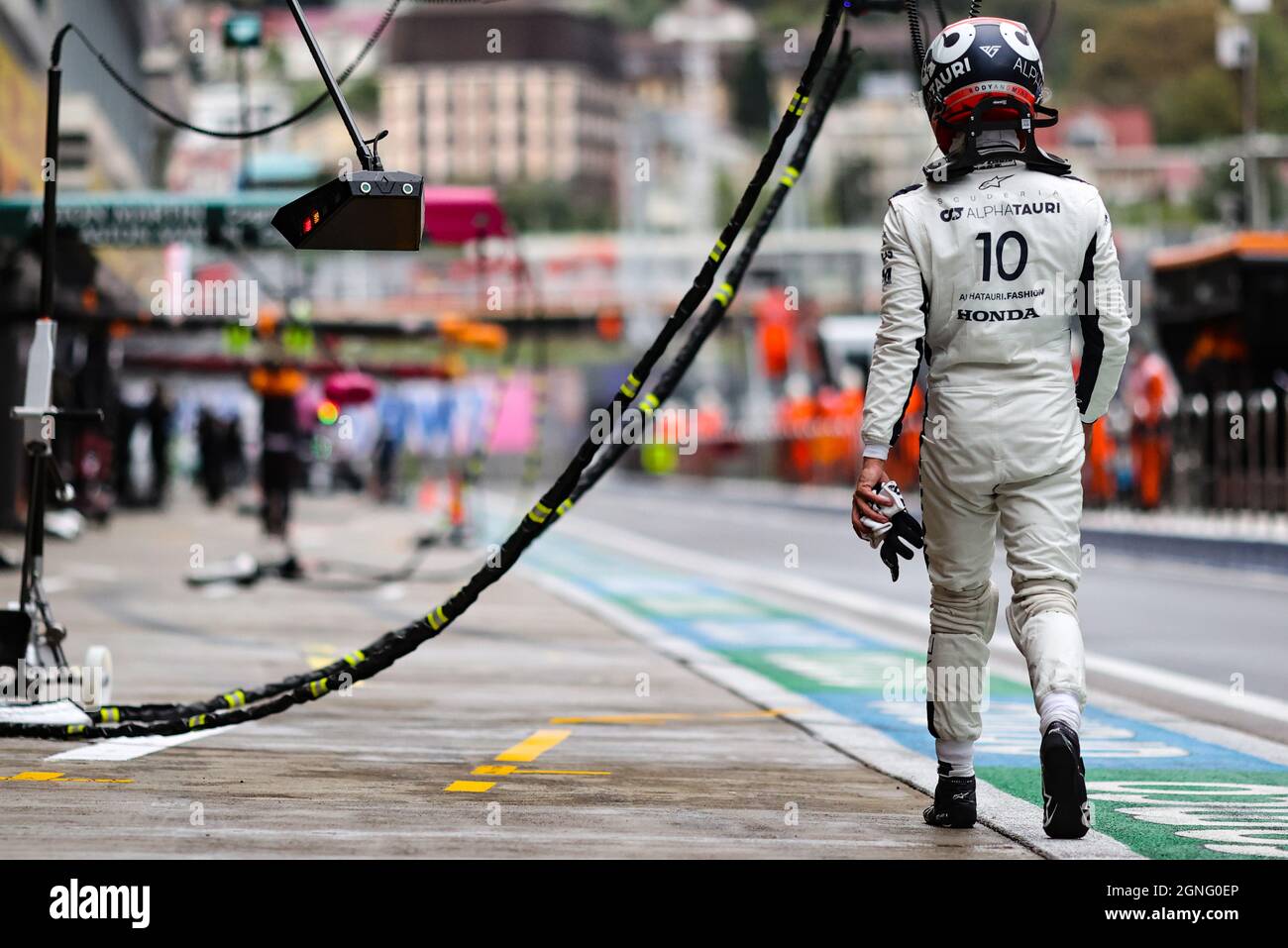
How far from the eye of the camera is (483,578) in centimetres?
699

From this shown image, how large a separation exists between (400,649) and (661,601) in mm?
9877

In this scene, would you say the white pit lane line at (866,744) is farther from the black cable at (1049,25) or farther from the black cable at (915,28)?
the black cable at (1049,25)

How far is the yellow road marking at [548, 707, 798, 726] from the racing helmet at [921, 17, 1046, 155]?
3381 millimetres

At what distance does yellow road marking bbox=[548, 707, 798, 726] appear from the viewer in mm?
8758

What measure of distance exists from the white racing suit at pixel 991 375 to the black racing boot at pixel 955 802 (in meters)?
0.12

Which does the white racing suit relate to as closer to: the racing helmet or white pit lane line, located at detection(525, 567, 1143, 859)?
the racing helmet

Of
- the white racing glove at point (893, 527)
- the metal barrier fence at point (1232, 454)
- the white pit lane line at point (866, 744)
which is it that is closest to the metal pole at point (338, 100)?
the white racing glove at point (893, 527)

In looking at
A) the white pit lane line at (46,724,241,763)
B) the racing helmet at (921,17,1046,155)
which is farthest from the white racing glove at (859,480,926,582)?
the white pit lane line at (46,724,241,763)

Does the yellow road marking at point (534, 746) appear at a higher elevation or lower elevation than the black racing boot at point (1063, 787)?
lower

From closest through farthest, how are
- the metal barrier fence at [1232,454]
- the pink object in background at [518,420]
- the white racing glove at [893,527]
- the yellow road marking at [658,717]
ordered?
the white racing glove at [893,527]
the yellow road marking at [658,717]
the metal barrier fence at [1232,454]
the pink object in background at [518,420]

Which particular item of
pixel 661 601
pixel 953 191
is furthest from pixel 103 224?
pixel 953 191

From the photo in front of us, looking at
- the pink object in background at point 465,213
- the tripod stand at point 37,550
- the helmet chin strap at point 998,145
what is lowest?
the tripod stand at point 37,550

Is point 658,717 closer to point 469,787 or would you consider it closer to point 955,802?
point 469,787

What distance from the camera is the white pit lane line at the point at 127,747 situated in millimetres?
7180
